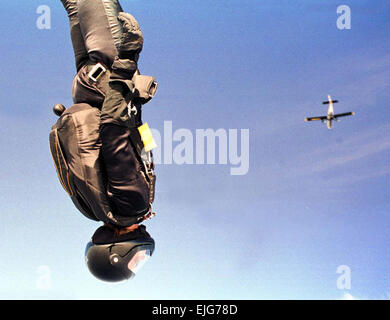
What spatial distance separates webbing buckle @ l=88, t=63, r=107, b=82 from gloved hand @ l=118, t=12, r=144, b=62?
0.60 m

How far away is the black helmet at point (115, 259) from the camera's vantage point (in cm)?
456

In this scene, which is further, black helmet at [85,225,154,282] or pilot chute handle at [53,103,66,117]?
black helmet at [85,225,154,282]

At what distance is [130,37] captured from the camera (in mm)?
3670

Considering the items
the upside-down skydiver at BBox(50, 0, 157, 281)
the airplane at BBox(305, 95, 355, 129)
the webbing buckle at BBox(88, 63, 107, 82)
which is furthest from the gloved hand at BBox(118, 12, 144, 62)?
the airplane at BBox(305, 95, 355, 129)

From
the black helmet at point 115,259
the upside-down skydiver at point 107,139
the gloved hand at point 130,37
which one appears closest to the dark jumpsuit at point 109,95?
the upside-down skydiver at point 107,139

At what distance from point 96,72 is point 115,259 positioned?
7.13 feet

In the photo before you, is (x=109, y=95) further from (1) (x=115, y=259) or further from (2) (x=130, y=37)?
(1) (x=115, y=259)

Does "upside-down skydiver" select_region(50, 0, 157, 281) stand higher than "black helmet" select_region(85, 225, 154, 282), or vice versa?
"upside-down skydiver" select_region(50, 0, 157, 281)

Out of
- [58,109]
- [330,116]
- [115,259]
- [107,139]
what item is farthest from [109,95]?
[330,116]

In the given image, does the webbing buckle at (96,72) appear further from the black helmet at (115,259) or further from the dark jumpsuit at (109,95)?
the black helmet at (115,259)

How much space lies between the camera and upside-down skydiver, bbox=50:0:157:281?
12.9ft

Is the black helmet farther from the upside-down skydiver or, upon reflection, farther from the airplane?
the airplane

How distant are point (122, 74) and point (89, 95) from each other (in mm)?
692
